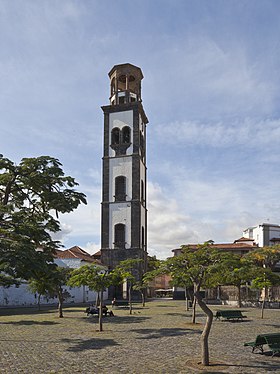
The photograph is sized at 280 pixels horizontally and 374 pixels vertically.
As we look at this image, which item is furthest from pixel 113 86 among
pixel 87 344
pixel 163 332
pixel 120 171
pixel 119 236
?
pixel 87 344

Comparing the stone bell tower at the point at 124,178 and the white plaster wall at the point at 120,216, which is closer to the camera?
the stone bell tower at the point at 124,178

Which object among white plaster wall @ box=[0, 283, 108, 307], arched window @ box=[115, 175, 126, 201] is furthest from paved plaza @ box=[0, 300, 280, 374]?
arched window @ box=[115, 175, 126, 201]

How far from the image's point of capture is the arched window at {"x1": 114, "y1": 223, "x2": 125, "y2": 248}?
50.1 metres

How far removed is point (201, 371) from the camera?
10453mm

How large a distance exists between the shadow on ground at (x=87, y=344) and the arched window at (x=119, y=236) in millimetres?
33799

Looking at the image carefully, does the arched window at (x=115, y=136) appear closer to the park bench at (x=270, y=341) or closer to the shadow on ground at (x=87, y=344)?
the shadow on ground at (x=87, y=344)

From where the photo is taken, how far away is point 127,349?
548 inches

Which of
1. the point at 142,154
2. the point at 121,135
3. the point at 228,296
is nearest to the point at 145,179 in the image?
the point at 142,154

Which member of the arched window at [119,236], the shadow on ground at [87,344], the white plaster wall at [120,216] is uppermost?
the white plaster wall at [120,216]

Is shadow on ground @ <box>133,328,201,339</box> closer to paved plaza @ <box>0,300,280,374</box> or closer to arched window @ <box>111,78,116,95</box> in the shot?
paved plaza @ <box>0,300,280,374</box>

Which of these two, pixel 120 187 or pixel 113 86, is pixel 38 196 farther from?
pixel 113 86

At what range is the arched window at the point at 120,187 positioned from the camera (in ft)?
168

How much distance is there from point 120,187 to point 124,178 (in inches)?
51.9

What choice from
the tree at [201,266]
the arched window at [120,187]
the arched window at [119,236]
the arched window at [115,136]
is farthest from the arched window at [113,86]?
the tree at [201,266]
